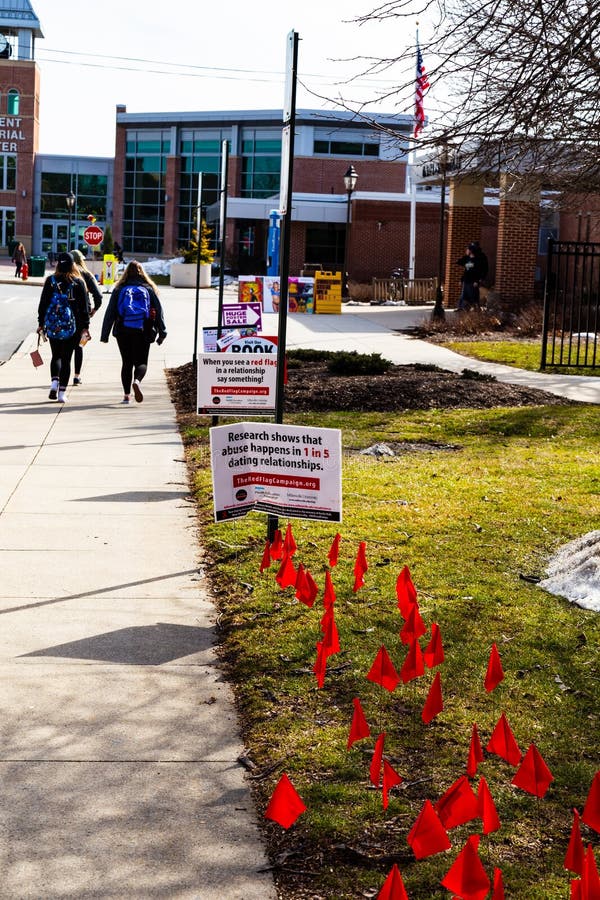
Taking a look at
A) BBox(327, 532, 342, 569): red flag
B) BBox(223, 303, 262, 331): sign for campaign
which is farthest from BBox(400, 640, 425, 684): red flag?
BBox(223, 303, 262, 331): sign for campaign

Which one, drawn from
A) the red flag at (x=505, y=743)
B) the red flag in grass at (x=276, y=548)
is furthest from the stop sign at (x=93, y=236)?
the red flag at (x=505, y=743)

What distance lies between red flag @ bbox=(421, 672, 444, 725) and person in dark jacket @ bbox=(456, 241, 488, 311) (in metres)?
26.7

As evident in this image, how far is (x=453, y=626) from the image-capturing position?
5594 mm

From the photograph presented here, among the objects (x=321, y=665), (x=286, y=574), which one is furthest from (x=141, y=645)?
(x=321, y=665)

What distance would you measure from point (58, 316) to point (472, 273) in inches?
736

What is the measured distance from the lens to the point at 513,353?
21328 mm

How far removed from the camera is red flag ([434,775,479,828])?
3125 millimetres

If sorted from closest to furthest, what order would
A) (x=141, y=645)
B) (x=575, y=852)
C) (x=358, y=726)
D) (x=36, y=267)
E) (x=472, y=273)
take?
(x=575, y=852) < (x=358, y=726) < (x=141, y=645) < (x=472, y=273) < (x=36, y=267)

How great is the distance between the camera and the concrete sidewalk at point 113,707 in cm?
335

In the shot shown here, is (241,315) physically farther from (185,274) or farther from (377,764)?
(185,274)

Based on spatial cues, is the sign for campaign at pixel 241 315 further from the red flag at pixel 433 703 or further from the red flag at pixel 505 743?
the red flag at pixel 505 743

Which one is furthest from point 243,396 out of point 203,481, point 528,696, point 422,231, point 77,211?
point 77,211

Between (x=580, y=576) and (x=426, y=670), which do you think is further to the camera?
(x=580, y=576)

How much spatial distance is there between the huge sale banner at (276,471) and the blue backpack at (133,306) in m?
7.96
